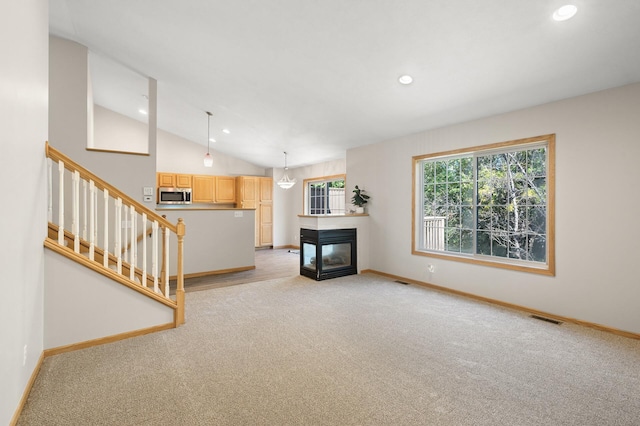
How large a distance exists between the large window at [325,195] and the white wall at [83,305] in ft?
17.9

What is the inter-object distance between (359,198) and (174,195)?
15.6 ft

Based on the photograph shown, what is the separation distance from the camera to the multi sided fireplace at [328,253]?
5.54 meters

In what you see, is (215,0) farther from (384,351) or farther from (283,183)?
(283,183)

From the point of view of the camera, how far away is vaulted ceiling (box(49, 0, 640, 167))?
2717 mm

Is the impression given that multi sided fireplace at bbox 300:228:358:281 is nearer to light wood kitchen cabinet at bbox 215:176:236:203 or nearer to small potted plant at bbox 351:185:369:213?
small potted plant at bbox 351:185:369:213

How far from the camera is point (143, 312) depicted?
3.16 meters

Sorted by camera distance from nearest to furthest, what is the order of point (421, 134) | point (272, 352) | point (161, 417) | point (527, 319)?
point (161, 417) < point (272, 352) < point (527, 319) < point (421, 134)

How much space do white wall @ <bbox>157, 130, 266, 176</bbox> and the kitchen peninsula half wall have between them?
3218 mm

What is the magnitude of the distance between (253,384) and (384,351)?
119 centimetres

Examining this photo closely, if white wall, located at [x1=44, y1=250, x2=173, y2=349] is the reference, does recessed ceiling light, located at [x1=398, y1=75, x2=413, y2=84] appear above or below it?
above

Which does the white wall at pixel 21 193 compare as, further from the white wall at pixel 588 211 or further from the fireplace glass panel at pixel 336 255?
the white wall at pixel 588 211

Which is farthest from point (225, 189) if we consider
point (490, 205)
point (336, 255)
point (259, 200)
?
point (490, 205)

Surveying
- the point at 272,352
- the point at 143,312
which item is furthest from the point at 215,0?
the point at 272,352

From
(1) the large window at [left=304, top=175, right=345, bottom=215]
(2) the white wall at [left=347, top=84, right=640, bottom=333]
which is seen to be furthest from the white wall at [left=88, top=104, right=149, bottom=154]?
(2) the white wall at [left=347, top=84, right=640, bottom=333]
